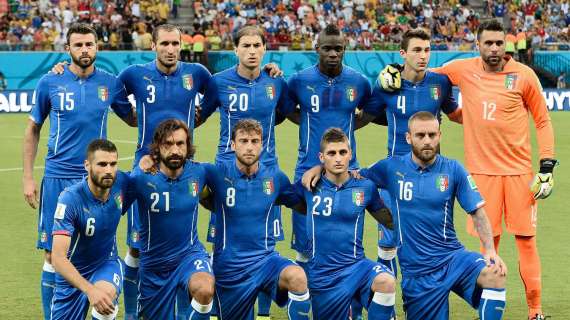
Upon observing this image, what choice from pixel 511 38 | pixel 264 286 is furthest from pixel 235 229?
pixel 511 38

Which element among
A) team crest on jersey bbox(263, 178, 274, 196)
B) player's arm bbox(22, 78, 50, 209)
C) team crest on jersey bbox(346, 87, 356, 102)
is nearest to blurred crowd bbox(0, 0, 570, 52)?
player's arm bbox(22, 78, 50, 209)

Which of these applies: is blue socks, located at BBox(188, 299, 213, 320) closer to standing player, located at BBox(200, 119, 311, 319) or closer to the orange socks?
standing player, located at BBox(200, 119, 311, 319)

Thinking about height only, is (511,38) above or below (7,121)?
above

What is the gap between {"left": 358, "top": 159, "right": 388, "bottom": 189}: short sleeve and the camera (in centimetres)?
782

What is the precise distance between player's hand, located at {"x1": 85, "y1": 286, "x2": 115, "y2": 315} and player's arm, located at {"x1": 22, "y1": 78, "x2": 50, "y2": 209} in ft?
5.99

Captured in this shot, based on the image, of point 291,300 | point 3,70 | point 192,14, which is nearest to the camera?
point 291,300

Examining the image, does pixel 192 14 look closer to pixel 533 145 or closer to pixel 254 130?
pixel 533 145

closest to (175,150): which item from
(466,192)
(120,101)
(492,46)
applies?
(120,101)

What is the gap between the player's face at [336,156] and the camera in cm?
753

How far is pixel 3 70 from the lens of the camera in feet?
89.2

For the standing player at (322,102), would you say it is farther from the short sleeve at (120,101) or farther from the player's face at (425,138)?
the short sleeve at (120,101)

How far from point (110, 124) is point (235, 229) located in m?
17.1

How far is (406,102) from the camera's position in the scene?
8727 millimetres

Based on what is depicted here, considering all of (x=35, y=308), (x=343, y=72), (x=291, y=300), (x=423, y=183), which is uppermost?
(x=343, y=72)
